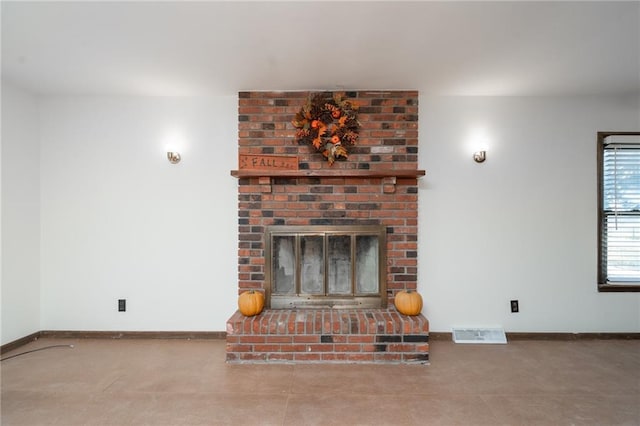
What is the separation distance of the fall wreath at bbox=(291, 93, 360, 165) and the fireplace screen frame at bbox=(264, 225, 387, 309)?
666mm

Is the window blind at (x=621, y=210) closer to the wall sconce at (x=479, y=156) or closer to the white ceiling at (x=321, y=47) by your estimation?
the white ceiling at (x=321, y=47)

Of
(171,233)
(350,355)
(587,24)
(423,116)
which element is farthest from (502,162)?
(171,233)

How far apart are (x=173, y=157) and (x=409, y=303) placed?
99.2 inches

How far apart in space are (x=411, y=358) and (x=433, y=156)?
1814 mm

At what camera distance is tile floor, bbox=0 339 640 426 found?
6.23 feet

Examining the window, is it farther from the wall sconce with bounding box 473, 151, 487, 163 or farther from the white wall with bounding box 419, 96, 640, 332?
the wall sconce with bounding box 473, 151, 487, 163

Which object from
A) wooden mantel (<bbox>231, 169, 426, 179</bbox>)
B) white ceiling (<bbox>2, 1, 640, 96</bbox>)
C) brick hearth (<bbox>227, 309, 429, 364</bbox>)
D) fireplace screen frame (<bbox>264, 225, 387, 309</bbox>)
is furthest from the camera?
fireplace screen frame (<bbox>264, 225, 387, 309</bbox>)

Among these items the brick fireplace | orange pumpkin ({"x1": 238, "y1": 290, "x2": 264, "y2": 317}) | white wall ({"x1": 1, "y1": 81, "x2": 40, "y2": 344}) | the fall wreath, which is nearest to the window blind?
the brick fireplace

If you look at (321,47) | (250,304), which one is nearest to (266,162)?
(321,47)

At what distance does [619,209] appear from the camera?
3164mm

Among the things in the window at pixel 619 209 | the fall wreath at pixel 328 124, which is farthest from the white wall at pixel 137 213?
the window at pixel 619 209

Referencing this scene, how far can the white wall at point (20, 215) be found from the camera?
2.86 meters

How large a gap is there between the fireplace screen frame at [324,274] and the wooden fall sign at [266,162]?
1.82ft

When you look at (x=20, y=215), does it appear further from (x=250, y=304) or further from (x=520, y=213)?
(x=520, y=213)
